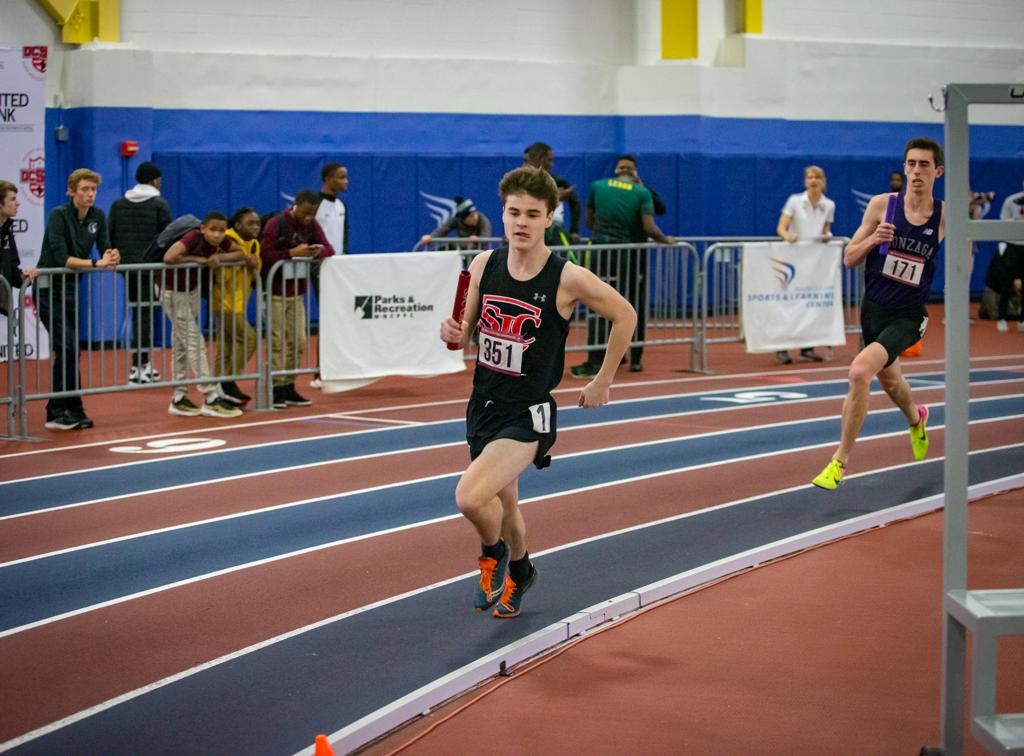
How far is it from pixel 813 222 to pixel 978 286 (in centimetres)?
1097

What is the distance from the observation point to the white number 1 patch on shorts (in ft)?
23.2

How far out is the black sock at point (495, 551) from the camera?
7.22 meters

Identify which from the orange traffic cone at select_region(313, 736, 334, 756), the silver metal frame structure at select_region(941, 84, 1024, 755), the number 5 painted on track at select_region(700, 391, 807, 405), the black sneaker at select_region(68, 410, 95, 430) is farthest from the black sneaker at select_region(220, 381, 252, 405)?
the silver metal frame structure at select_region(941, 84, 1024, 755)

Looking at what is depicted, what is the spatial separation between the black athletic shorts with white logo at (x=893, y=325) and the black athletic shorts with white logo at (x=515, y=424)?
3.85 metres

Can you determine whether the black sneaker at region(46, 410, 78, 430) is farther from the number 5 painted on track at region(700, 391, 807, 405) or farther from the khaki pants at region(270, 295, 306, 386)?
the number 5 painted on track at region(700, 391, 807, 405)

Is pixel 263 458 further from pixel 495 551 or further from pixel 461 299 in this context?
pixel 461 299

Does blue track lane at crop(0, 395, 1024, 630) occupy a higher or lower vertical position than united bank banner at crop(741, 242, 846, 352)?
lower

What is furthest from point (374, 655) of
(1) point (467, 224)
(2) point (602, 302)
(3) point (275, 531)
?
(1) point (467, 224)

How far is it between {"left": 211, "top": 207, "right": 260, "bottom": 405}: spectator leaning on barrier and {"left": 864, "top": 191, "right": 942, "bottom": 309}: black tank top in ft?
20.5

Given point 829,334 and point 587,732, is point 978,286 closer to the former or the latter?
point 829,334

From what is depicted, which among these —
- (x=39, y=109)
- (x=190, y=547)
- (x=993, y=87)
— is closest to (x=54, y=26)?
(x=39, y=109)

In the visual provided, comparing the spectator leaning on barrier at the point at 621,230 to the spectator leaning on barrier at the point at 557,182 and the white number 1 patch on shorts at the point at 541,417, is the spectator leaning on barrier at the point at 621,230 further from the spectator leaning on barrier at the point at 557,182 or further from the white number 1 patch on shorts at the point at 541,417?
the white number 1 patch on shorts at the point at 541,417

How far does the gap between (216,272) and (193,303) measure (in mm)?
400

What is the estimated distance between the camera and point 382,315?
14977 millimetres
